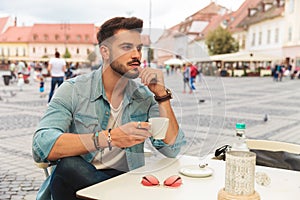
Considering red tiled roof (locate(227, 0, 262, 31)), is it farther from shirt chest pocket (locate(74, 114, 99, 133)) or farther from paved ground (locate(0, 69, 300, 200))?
shirt chest pocket (locate(74, 114, 99, 133))

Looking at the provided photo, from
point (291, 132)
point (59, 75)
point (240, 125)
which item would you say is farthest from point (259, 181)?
point (59, 75)

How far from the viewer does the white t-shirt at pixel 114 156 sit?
5.33ft

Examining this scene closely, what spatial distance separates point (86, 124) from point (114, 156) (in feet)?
0.57

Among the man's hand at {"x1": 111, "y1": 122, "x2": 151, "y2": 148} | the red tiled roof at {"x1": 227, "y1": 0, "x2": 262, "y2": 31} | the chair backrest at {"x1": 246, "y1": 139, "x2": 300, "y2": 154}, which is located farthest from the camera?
the red tiled roof at {"x1": 227, "y1": 0, "x2": 262, "y2": 31}

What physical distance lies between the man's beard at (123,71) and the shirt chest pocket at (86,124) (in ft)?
0.71

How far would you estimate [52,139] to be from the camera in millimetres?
1642

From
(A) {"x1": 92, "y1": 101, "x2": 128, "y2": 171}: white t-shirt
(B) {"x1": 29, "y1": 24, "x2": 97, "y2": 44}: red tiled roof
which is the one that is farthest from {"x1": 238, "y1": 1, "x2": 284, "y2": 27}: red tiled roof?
(A) {"x1": 92, "y1": 101, "x2": 128, "y2": 171}: white t-shirt

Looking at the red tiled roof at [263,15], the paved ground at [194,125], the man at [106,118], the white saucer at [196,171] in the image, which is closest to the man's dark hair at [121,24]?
the man at [106,118]

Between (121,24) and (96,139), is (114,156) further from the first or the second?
(121,24)

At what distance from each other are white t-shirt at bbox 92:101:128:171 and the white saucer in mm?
261

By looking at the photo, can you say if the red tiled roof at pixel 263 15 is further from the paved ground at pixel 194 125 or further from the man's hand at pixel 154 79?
the man's hand at pixel 154 79

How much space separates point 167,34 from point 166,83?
0.23 meters

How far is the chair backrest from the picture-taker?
236 centimetres

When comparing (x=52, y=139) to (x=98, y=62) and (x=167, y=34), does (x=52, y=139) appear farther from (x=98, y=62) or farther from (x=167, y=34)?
(x=167, y=34)
